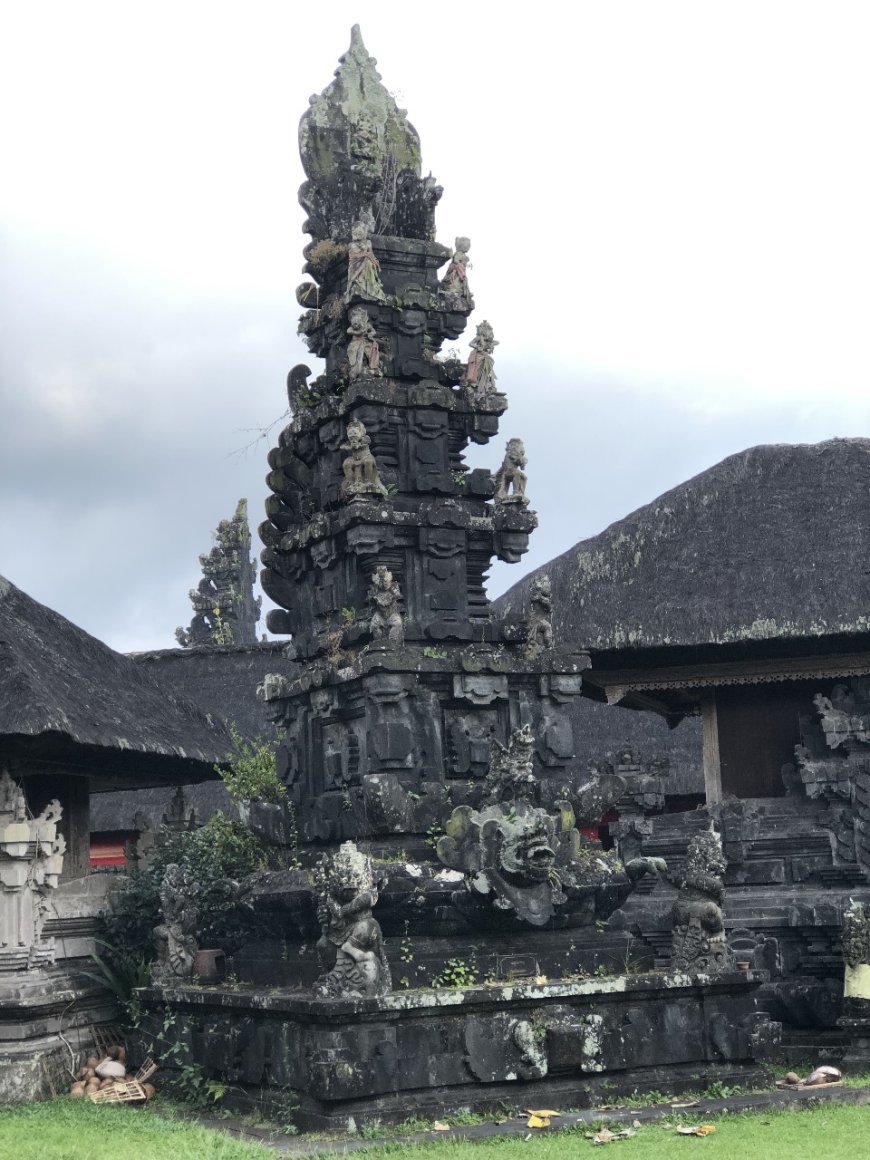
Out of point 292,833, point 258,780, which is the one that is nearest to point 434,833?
point 292,833

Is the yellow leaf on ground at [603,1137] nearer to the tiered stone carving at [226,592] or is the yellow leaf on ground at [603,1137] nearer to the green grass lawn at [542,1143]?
the green grass lawn at [542,1143]

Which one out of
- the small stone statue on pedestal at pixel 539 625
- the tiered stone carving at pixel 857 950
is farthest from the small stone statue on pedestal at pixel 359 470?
the tiered stone carving at pixel 857 950

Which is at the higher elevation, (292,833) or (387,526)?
(387,526)

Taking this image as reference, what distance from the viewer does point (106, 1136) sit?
40.8 ft

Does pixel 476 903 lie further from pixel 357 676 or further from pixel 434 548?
pixel 434 548

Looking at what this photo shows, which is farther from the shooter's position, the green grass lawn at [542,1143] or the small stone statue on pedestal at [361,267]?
the small stone statue on pedestal at [361,267]

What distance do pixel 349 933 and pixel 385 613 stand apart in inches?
143

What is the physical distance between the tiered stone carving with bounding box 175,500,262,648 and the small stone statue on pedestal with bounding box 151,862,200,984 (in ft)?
63.0

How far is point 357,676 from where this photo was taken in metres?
15.4

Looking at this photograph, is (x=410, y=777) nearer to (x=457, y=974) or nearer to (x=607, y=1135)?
(x=457, y=974)

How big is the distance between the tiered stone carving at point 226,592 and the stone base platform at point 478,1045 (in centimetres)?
2142

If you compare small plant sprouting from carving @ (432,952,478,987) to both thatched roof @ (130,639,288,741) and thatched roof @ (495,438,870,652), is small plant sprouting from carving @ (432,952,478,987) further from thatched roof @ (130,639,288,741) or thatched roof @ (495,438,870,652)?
thatched roof @ (130,639,288,741)

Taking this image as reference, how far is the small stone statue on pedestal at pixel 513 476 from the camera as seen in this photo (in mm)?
16922

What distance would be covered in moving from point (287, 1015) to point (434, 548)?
16.9ft
